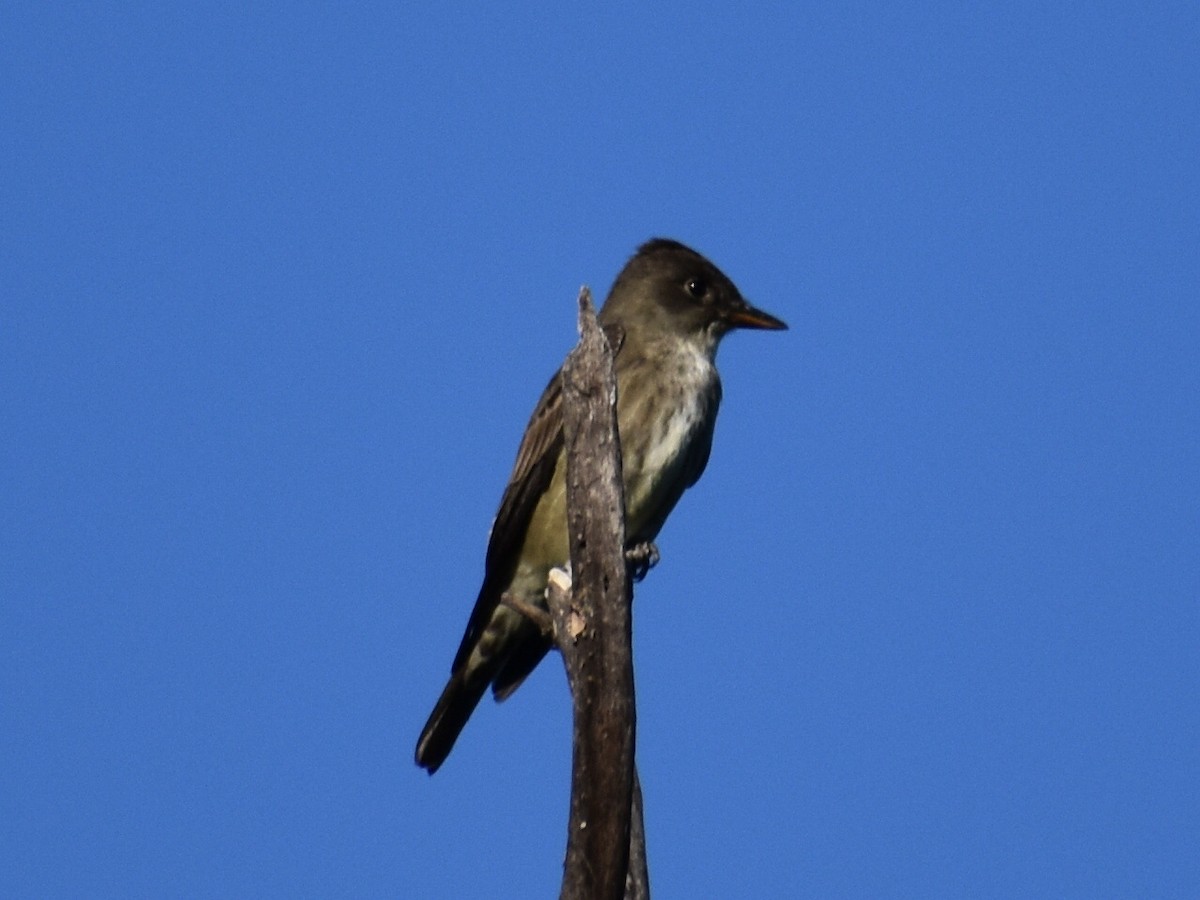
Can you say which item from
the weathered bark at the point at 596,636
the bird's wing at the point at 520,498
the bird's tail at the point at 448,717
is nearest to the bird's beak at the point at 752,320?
the bird's wing at the point at 520,498

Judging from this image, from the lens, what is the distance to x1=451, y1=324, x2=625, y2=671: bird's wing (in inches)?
405

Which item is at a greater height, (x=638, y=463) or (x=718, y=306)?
(x=718, y=306)

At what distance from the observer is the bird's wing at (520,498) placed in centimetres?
1030

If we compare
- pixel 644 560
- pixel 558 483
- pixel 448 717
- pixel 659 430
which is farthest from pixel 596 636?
pixel 448 717

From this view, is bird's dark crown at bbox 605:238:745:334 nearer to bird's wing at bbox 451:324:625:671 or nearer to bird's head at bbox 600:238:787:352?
bird's head at bbox 600:238:787:352

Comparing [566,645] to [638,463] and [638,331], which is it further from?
[638,331]

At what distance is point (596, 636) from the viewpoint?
6.73 m

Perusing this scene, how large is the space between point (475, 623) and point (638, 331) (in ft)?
5.99

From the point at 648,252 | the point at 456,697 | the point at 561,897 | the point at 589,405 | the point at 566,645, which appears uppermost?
the point at 648,252

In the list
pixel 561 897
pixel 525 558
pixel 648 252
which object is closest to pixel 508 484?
pixel 525 558

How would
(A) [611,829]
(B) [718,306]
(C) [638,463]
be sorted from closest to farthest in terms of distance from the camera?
1. (A) [611,829]
2. (C) [638,463]
3. (B) [718,306]

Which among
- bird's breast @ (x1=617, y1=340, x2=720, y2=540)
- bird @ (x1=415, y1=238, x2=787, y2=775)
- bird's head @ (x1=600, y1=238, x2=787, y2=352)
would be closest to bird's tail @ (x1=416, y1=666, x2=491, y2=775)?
bird @ (x1=415, y1=238, x2=787, y2=775)

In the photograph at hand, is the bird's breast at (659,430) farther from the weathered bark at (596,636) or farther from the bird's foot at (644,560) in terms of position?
the weathered bark at (596,636)

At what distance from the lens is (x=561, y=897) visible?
6.48m
